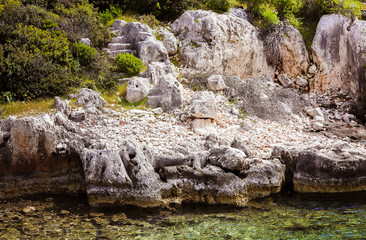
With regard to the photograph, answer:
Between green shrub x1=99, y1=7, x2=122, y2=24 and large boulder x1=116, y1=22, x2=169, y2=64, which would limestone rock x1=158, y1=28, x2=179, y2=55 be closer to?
large boulder x1=116, y1=22, x2=169, y2=64

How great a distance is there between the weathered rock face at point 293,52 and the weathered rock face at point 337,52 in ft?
2.49

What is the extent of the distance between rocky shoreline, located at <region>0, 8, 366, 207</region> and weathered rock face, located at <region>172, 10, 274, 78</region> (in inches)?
2.6

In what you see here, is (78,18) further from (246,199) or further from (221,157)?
(246,199)

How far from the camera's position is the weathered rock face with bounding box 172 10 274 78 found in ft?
55.5

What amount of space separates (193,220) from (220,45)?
42.8ft

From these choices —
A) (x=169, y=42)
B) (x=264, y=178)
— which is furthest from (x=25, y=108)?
(x=264, y=178)

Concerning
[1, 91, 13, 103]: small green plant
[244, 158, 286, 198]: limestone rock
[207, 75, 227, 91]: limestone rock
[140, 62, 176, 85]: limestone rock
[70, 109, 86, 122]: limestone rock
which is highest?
[140, 62, 176, 85]: limestone rock

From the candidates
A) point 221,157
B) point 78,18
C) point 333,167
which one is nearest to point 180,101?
point 221,157

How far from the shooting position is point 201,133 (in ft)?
37.3

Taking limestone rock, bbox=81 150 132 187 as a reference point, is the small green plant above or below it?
above

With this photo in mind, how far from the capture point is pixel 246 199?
26.1 ft

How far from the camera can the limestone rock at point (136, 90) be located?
42.6 ft

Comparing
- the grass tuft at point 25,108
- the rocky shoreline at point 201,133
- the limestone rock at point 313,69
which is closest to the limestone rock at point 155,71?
the rocky shoreline at point 201,133

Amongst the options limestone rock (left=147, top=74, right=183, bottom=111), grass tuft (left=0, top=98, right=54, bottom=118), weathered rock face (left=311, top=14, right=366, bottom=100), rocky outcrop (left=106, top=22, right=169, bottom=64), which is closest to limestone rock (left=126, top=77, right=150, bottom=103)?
limestone rock (left=147, top=74, right=183, bottom=111)
